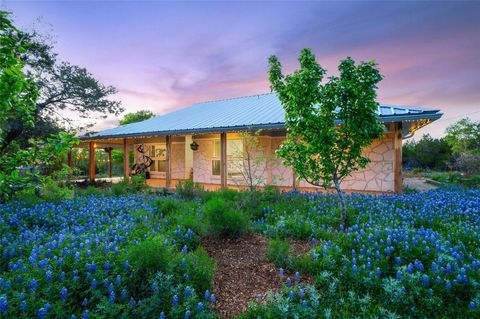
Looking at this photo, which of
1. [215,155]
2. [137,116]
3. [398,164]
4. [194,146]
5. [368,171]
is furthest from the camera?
[137,116]

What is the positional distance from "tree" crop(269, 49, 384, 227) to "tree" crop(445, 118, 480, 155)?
34.5 meters

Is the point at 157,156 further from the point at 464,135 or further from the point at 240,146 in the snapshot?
the point at 464,135

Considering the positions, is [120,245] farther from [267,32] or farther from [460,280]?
[267,32]

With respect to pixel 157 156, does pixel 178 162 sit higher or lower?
lower

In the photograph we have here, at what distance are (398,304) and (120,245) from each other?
3323 mm

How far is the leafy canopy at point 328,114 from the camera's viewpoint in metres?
4.95

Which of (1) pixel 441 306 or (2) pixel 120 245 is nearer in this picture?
(1) pixel 441 306

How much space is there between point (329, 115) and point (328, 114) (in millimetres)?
28

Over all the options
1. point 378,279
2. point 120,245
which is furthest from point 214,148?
point 378,279

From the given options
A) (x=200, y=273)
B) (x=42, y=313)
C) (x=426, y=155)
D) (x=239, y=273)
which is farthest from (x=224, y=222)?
(x=426, y=155)

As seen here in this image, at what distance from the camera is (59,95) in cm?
1383

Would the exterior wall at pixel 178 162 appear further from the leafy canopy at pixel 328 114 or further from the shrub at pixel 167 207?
the leafy canopy at pixel 328 114

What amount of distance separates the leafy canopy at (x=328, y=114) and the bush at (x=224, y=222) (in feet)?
5.36

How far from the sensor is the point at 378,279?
290 cm
